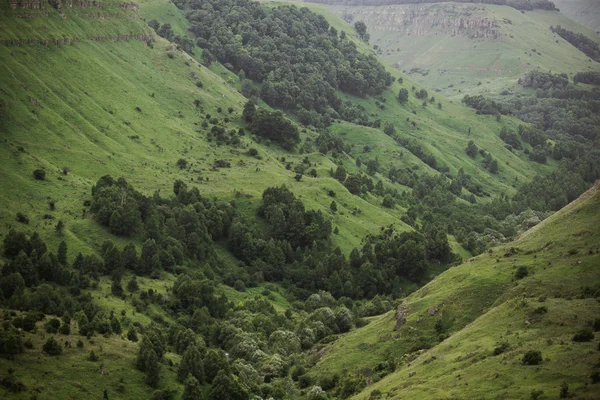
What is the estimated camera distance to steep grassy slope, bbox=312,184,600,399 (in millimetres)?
78812

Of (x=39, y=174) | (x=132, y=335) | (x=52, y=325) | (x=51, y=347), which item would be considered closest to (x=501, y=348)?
(x=132, y=335)

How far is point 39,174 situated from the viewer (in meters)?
161

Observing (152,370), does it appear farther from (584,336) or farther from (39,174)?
(39,174)

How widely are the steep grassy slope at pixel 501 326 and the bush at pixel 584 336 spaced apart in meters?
0.87

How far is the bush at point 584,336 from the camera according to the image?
81188 millimetres

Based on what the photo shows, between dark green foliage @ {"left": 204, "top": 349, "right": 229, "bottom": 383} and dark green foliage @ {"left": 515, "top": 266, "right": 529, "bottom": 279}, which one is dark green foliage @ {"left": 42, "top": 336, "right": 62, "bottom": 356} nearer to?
dark green foliage @ {"left": 204, "top": 349, "right": 229, "bottom": 383}

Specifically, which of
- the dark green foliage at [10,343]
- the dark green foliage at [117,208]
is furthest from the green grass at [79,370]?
the dark green foliage at [117,208]

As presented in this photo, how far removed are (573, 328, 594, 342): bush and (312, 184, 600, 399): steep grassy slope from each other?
87 centimetres

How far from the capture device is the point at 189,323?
139750mm

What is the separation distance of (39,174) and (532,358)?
12835 centimetres

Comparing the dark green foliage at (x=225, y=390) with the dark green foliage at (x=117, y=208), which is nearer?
the dark green foliage at (x=225, y=390)

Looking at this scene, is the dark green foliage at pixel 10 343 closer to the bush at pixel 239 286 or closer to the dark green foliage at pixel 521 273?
the bush at pixel 239 286

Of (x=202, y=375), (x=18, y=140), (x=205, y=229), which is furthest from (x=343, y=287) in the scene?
(x=18, y=140)

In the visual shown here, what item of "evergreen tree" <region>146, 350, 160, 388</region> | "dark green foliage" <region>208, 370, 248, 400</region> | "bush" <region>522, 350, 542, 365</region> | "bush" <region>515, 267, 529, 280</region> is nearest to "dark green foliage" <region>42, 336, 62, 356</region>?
"evergreen tree" <region>146, 350, 160, 388</region>
